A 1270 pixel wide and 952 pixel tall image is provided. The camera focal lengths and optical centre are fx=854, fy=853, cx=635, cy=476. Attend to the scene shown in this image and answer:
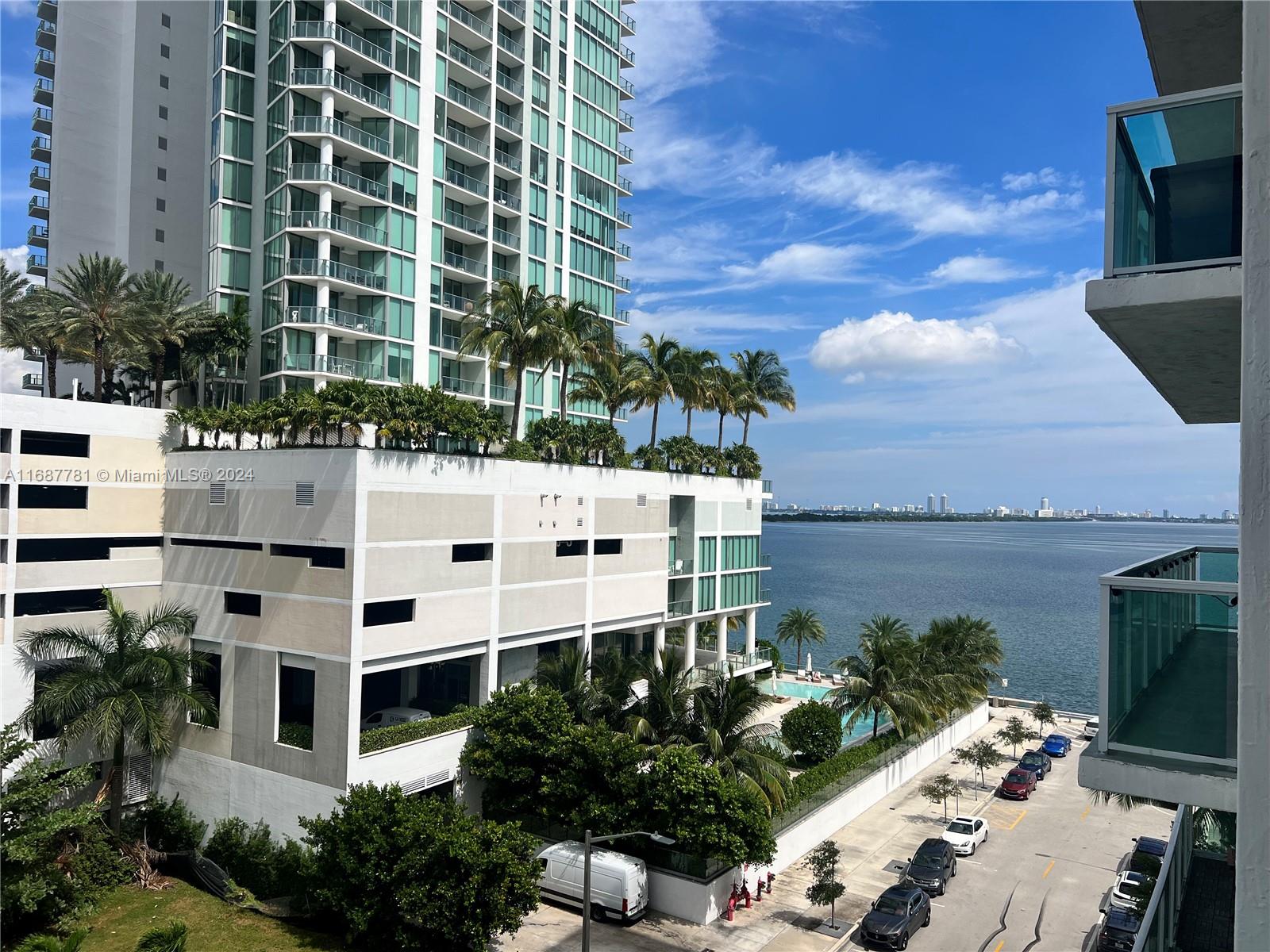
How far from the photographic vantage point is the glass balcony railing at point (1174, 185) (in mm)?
7344

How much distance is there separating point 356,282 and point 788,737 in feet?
113

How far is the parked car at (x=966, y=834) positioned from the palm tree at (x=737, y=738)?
30.9 feet

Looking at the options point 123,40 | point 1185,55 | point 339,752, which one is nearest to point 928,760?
point 339,752

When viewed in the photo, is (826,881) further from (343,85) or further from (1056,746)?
(343,85)

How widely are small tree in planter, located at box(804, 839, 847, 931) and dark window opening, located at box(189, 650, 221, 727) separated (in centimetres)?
2410

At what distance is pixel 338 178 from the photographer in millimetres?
48188

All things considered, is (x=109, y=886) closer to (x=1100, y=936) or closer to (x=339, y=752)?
(x=339, y=752)

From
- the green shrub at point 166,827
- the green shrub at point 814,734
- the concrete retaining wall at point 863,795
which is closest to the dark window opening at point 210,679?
the green shrub at point 166,827

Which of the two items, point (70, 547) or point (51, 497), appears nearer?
point (51, 497)

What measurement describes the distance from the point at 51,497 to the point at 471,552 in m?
17.1

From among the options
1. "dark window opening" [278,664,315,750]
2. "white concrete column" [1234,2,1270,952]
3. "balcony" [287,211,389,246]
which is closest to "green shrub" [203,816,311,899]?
"dark window opening" [278,664,315,750]

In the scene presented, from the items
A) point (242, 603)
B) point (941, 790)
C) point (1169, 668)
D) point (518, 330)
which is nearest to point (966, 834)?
point (941, 790)

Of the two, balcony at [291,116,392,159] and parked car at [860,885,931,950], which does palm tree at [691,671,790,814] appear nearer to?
parked car at [860,885,931,950]

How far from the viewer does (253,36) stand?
164ft
